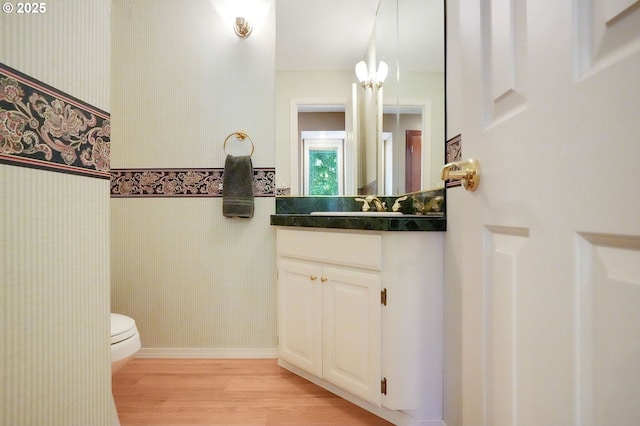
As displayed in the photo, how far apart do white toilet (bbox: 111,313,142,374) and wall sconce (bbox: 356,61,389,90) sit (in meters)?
1.94

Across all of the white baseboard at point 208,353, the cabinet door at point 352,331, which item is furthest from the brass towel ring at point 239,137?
the white baseboard at point 208,353

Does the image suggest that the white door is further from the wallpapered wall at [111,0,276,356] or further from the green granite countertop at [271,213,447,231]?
the wallpapered wall at [111,0,276,356]

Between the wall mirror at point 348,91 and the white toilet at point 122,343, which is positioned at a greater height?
the wall mirror at point 348,91

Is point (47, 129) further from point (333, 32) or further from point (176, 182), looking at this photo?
point (333, 32)

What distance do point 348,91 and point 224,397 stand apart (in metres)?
2.00

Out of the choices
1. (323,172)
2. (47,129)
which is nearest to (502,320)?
(47,129)

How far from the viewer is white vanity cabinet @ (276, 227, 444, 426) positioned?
3.90 feet

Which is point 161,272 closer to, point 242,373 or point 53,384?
point 242,373

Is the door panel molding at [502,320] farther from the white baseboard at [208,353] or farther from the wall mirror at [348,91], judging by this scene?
the white baseboard at [208,353]

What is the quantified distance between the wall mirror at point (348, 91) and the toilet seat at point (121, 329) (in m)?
1.16

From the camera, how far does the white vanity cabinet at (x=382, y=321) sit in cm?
119

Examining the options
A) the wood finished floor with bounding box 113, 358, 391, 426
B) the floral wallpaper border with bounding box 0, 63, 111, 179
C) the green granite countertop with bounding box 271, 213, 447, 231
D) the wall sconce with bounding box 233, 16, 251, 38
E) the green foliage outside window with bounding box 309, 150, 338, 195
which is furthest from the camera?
the green foliage outside window with bounding box 309, 150, 338, 195

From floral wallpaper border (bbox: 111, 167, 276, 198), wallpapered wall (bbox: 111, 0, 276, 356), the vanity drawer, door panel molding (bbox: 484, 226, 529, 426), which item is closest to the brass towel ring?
wallpapered wall (bbox: 111, 0, 276, 356)

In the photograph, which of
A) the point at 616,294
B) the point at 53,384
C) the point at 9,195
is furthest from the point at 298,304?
the point at 616,294
